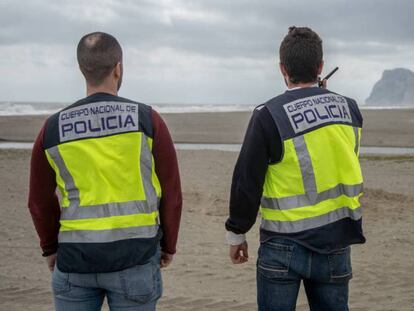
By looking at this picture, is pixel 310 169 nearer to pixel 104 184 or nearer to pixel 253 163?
pixel 253 163

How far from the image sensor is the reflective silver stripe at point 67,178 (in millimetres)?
2785

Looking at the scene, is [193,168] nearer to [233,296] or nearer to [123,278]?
[233,296]

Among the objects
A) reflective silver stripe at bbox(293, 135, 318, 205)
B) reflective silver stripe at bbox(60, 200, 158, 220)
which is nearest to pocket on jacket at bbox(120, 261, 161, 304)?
reflective silver stripe at bbox(60, 200, 158, 220)

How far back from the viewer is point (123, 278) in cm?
274

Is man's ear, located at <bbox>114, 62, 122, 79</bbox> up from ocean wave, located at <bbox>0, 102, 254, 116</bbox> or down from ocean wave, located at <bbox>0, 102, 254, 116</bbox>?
down

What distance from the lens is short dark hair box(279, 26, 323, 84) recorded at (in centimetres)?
305

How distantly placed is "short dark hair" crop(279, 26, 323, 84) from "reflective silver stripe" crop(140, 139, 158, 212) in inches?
34.9

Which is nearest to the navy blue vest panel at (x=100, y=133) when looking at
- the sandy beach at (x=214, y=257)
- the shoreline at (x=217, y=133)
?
the sandy beach at (x=214, y=257)

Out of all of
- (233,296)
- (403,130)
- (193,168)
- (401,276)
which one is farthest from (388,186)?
(403,130)

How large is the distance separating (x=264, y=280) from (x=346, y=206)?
579 mm

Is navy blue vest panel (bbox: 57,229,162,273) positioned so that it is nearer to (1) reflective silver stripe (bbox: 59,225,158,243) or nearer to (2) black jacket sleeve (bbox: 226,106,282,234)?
(1) reflective silver stripe (bbox: 59,225,158,243)

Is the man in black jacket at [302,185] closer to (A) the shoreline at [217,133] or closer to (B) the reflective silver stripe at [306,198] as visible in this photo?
(B) the reflective silver stripe at [306,198]

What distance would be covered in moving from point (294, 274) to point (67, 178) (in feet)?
4.07

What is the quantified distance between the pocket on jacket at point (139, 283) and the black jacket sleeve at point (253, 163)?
0.62 meters
